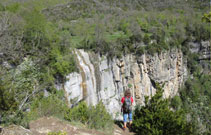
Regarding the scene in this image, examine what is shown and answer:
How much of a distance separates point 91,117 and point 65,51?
927cm

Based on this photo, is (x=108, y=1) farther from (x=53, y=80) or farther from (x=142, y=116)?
(x=142, y=116)

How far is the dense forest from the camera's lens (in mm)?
5434

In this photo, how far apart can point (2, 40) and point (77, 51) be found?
7012 millimetres

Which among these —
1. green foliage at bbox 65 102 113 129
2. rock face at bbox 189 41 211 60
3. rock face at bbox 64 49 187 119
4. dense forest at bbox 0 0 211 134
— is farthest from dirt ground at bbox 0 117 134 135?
rock face at bbox 189 41 211 60

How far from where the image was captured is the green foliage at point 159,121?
489 centimetres

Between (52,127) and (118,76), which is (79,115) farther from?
(118,76)

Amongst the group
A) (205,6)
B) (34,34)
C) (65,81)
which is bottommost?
(65,81)

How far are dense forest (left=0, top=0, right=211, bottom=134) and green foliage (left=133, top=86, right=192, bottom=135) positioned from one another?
1.6 inches

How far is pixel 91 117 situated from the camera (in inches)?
229

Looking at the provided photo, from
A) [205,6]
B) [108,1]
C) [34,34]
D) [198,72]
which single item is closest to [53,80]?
[34,34]

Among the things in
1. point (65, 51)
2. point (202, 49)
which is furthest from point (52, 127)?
point (202, 49)

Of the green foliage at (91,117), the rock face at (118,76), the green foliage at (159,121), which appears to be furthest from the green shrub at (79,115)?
the rock face at (118,76)

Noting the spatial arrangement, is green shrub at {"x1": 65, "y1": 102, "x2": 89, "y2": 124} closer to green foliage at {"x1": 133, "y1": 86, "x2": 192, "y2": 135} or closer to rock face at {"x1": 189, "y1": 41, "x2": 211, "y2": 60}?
green foliage at {"x1": 133, "y1": 86, "x2": 192, "y2": 135}

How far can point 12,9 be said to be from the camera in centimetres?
1473
